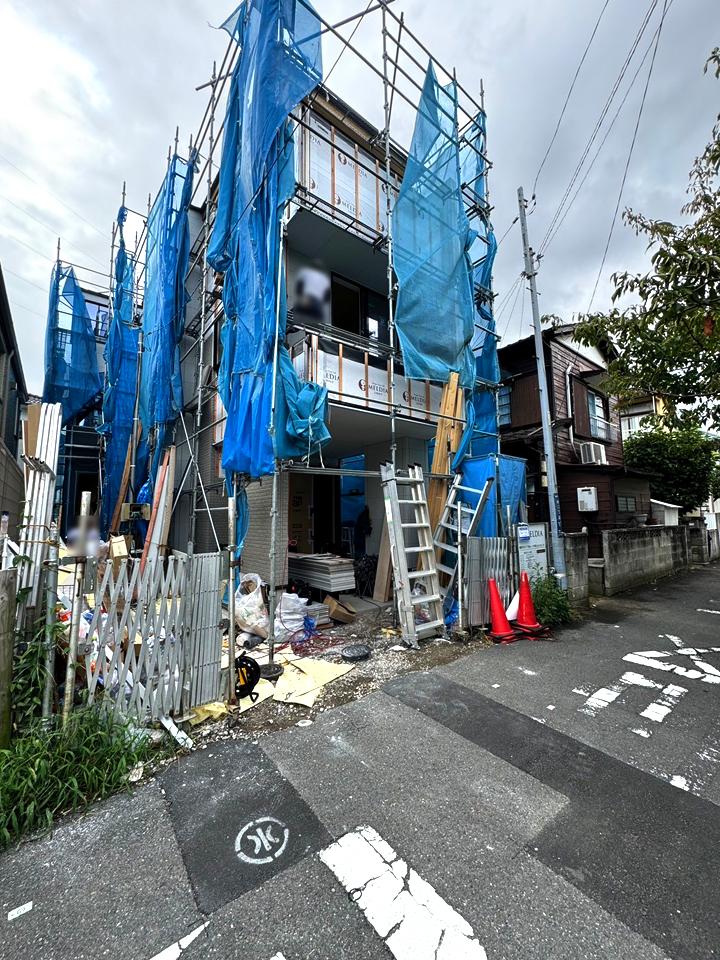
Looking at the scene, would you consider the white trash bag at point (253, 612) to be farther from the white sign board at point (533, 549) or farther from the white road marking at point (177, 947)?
the white sign board at point (533, 549)

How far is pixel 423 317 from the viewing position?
22.8ft

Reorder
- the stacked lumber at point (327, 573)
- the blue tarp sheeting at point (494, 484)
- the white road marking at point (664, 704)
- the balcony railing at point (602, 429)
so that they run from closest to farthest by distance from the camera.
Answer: the white road marking at point (664, 704), the stacked lumber at point (327, 573), the blue tarp sheeting at point (494, 484), the balcony railing at point (602, 429)

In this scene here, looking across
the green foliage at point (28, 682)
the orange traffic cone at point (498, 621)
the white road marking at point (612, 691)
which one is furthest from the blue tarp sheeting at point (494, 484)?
the green foliage at point (28, 682)

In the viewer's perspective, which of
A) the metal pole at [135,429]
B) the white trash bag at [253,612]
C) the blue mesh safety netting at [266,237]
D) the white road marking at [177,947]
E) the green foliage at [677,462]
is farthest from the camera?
the green foliage at [677,462]

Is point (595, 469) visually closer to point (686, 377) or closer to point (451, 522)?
point (686, 377)

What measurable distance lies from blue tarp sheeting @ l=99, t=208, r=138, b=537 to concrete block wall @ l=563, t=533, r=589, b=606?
37.5ft

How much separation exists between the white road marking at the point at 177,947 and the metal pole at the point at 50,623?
1.84 meters

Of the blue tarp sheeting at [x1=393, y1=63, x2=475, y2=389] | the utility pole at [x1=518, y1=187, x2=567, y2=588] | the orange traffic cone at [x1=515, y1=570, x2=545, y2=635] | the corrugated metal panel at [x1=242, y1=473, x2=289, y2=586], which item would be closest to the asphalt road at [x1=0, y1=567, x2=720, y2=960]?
the orange traffic cone at [x1=515, y1=570, x2=545, y2=635]

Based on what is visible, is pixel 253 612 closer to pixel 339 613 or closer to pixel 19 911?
pixel 339 613

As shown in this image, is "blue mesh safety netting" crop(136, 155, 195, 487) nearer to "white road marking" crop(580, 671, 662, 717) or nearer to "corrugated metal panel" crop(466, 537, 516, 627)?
"corrugated metal panel" crop(466, 537, 516, 627)

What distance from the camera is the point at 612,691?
157 inches

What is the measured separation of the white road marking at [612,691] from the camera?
366cm

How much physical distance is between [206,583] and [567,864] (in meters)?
3.00

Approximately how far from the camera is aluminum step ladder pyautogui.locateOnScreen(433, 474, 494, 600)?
6.23m
